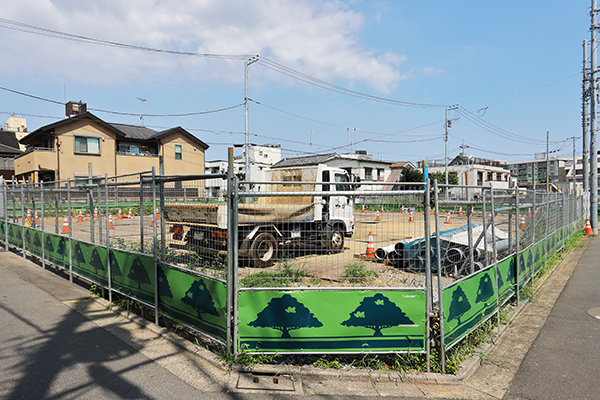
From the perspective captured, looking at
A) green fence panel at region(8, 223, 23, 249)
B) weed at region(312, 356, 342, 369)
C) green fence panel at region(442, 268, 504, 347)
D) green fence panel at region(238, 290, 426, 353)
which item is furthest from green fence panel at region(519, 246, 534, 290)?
green fence panel at region(8, 223, 23, 249)

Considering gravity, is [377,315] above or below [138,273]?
below

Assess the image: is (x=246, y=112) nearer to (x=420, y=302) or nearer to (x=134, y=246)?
(x=134, y=246)

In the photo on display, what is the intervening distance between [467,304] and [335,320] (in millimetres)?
1688

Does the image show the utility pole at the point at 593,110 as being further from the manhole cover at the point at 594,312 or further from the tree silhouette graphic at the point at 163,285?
the tree silhouette graphic at the point at 163,285

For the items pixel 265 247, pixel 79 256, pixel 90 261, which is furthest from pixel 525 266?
pixel 79 256

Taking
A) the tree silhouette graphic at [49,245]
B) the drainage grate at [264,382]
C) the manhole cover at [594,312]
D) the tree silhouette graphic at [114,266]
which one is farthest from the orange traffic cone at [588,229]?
the tree silhouette graphic at [49,245]

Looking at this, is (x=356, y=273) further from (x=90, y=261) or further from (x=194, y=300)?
(x=90, y=261)

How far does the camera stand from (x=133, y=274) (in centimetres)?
541

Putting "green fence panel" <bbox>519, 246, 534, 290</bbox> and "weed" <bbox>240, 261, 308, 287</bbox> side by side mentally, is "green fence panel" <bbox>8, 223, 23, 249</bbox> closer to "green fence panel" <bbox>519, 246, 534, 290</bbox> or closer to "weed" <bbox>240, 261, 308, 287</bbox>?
"weed" <bbox>240, 261, 308, 287</bbox>

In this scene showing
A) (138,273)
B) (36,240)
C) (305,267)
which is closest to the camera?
(305,267)

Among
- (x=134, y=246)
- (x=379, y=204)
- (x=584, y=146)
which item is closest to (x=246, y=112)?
(x=584, y=146)

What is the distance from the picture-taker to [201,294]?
421cm

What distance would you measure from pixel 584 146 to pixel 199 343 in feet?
69.1

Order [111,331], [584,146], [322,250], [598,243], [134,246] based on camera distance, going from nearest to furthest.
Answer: [322,250] < [111,331] < [134,246] < [598,243] < [584,146]
